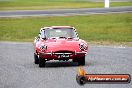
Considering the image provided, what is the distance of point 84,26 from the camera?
37969 mm

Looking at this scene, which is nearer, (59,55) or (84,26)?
(59,55)

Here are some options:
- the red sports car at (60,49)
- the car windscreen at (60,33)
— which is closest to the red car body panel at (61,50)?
the red sports car at (60,49)

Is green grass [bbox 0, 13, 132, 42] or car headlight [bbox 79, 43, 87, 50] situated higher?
car headlight [bbox 79, 43, 87, 50]

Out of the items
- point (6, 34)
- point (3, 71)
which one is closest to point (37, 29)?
point (6, 34)

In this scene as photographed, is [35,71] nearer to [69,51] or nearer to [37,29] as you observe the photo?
[69,51]

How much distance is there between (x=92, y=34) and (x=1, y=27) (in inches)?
296

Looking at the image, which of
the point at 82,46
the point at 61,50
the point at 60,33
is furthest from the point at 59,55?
the point at 60,33

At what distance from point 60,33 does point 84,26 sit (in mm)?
20987

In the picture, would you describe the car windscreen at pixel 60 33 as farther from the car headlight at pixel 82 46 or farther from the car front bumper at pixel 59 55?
the car front bumper at pixel 59 55

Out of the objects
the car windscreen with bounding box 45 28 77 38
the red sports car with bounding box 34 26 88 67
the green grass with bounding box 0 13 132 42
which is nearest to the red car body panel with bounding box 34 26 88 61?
the red sports car with bounding box 34 26 88 67

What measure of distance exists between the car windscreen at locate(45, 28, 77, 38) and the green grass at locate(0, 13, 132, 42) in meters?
13.7

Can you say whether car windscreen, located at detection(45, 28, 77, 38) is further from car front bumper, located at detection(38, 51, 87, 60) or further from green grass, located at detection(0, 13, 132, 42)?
green grass, located at detection(0, 13, 132, 42)

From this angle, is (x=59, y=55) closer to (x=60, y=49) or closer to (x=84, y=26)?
(x=60, y=49)

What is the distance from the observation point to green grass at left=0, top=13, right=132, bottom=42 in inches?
1308
